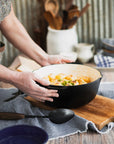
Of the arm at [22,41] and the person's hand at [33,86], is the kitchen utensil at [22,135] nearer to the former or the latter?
the person's hand at [33,86]

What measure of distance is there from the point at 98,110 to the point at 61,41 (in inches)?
42.3

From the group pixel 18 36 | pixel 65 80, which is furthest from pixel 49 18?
pixel 65 80

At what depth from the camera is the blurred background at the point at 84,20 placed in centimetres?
247

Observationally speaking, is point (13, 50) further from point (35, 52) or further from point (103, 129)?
point (103, 129)

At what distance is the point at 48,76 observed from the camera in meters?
1.40

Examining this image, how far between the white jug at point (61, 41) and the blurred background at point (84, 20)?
248mm

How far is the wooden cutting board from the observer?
1.16m

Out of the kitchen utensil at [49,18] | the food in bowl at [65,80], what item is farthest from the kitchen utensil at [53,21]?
the food in bowl at [65,80]

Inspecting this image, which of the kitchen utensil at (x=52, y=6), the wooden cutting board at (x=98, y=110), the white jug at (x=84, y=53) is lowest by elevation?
the white jug at (x=84, y=53)

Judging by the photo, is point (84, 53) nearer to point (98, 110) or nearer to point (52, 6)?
point (52, 6)

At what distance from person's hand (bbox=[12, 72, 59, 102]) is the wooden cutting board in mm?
140

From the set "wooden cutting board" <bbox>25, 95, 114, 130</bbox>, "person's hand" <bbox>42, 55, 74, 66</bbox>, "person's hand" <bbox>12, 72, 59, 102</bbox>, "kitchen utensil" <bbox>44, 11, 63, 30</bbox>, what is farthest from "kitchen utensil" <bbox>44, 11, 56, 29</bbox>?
"person's hand" <bbox>12, 72, 59, 102</bbox>

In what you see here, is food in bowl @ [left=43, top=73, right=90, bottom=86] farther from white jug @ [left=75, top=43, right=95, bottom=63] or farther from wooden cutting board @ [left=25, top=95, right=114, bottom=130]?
white jug @ [left=75, top=43, right=95, bottom=63]

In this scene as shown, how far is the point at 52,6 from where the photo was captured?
7.80ft
